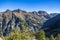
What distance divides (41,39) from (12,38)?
5263cm

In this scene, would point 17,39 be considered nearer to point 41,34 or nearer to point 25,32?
point 25,32

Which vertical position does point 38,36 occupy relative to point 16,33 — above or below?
below

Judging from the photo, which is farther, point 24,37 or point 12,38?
point 24,37

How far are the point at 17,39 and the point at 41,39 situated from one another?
52291mm

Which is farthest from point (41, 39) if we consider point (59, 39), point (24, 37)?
point (24, 37)

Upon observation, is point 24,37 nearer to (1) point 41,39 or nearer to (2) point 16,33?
(2) point 16,33

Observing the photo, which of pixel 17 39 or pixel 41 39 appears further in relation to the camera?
pixel 41 39

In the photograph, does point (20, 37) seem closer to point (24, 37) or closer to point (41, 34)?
point (24, 37)

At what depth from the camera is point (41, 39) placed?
412 feet

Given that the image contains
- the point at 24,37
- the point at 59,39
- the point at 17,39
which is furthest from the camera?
the point at 59,39

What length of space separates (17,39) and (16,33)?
101 inches

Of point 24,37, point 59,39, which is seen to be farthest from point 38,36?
point 24,37

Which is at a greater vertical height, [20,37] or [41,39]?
[20,37]

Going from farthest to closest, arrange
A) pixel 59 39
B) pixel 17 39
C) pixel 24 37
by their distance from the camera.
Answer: pixel 59 39 → pixel 24 37 → pixel 17 39
